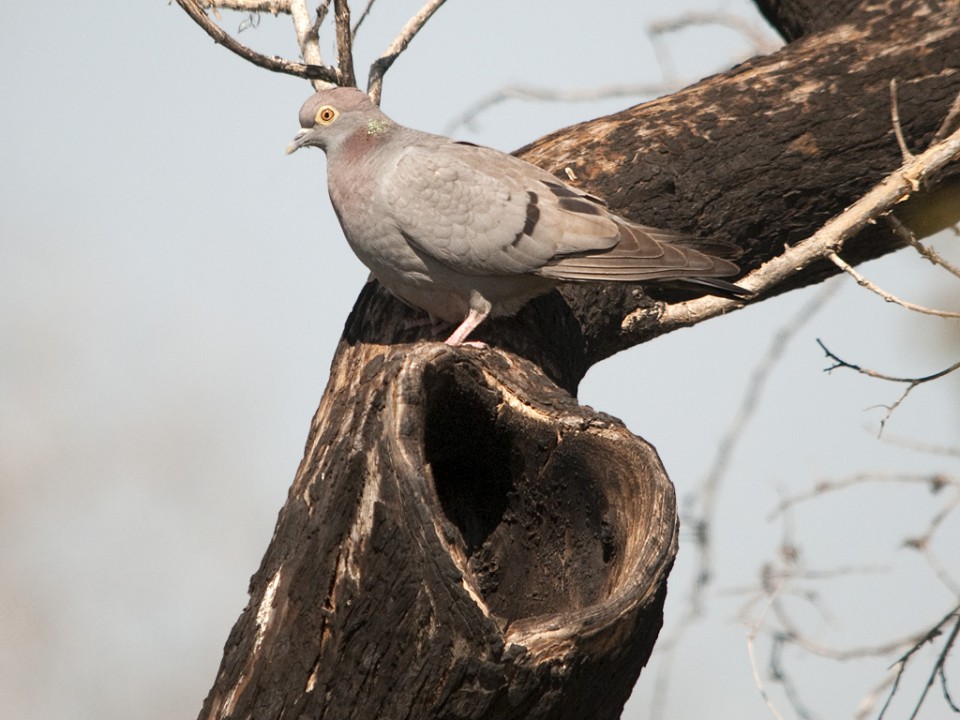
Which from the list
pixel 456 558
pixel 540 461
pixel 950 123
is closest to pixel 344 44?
pixel 540 461

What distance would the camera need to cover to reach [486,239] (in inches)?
183

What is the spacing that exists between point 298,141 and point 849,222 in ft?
8.31

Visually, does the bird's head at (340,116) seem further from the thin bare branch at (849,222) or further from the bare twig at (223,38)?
the thin bare branch at (849,222)

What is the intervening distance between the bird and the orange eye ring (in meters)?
0.47

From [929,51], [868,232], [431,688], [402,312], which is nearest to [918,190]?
[868,232]

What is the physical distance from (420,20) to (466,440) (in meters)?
2.57

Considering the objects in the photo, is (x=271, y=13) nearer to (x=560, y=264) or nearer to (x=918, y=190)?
(x=560, y=264)

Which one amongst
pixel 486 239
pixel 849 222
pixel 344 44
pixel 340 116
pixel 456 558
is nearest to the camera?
pixel 456 558

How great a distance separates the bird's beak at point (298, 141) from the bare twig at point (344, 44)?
33 cm

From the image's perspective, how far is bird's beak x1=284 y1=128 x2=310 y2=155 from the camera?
17.6 ft

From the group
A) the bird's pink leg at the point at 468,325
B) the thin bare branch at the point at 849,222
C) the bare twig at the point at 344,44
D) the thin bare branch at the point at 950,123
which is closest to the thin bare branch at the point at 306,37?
the bare twig at the point at 344,44

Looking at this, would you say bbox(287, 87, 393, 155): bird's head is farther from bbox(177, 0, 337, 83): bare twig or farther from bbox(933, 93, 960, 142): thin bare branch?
bbox(933, 93, 960, 142): thin bare branch

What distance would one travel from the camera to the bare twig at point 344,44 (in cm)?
523

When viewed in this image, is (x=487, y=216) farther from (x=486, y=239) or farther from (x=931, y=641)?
(x=931, y=641)
